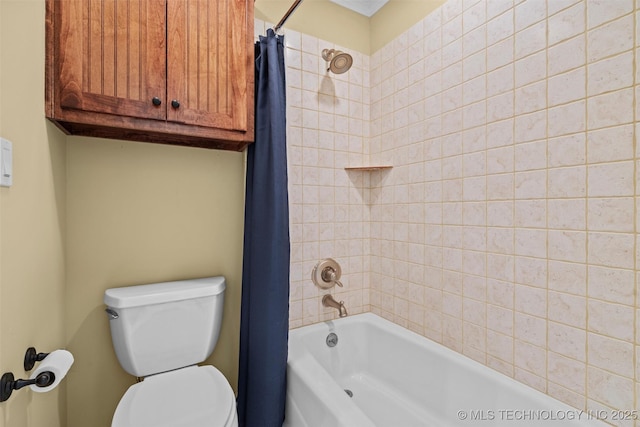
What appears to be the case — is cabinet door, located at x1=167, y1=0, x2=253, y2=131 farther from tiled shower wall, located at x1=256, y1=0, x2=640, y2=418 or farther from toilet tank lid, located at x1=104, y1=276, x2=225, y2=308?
toilet tank lid, located at x1=104, y1=276, x2=225, y2=308

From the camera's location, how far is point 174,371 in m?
1.28

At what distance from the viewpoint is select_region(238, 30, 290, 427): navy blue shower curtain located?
133cm

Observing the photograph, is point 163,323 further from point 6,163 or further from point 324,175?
point 324,175

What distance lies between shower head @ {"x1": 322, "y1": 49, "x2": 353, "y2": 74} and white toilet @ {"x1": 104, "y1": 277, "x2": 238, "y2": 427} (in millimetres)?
1319

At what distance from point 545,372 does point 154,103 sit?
1.83m

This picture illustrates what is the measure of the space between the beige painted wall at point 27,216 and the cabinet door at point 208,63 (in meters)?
0.40

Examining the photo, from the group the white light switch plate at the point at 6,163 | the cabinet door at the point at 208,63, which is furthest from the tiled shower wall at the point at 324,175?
the white light switch plate at the point at 6,163

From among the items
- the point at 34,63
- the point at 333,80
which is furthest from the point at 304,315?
the point at 34,63

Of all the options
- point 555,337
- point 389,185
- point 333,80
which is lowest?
point 555,337

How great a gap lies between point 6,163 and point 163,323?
0.81 meters

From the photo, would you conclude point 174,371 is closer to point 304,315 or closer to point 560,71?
point 304,315

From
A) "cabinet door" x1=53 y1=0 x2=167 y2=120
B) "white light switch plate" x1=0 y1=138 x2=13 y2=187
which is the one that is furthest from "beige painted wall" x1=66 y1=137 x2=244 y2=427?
"white light switch plate" x1=0 y1=138 x2=13 y2=187

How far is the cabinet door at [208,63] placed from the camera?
1.18m

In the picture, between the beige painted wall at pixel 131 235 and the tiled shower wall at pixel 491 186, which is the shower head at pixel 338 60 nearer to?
the tiled shower wall at pixel 491 186
